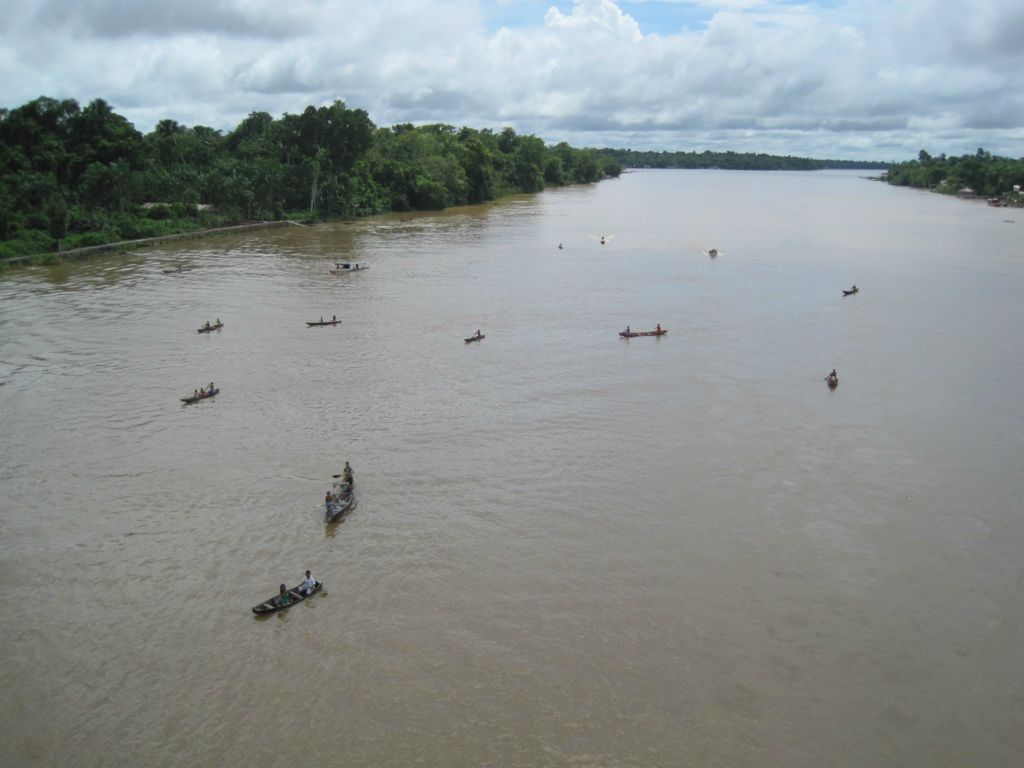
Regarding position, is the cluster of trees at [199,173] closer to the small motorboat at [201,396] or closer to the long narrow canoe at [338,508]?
the small motorboat at [201,396]

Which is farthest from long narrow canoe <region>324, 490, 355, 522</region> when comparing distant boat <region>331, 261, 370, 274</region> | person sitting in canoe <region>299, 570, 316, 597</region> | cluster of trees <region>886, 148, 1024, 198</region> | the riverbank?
cluster of trees <region>886, 148, 1024, 198</region>

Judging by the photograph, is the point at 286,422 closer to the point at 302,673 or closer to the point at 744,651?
the point at 302,673

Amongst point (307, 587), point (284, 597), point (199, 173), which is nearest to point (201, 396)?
point (307, 587)

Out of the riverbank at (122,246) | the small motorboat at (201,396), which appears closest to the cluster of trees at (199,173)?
the riverbank at (122,246)

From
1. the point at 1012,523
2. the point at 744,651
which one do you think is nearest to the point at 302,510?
the point at 744,651

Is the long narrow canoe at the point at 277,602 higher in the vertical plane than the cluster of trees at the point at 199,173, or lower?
lower

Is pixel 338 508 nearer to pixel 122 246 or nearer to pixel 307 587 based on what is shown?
pixel 307 587
